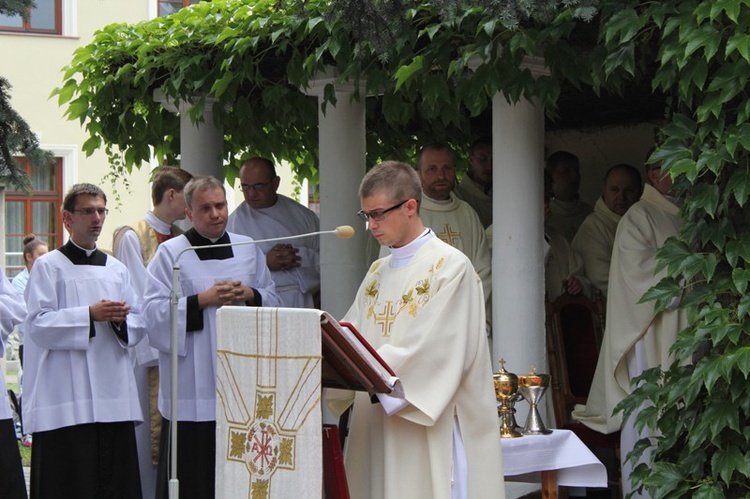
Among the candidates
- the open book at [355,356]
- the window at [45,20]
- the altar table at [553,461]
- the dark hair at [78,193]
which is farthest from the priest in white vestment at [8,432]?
the window at [45,20]

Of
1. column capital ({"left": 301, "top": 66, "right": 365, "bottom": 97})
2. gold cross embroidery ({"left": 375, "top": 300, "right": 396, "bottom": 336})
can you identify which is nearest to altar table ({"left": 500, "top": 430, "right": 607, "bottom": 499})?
gold cross embroidery ({"left": 375, "top": 300, "right": 396, "bottom": 336})

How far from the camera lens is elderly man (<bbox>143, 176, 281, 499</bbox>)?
7102 mm

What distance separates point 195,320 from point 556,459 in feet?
6.77

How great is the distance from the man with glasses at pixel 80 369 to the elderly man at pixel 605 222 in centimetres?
323

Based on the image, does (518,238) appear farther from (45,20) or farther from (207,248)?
(45,20)

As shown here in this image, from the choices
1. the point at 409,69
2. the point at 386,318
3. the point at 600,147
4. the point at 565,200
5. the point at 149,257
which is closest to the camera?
the point at 386,318

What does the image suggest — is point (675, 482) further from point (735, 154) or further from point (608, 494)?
point (608, 494)

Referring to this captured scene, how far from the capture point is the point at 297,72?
8.06 m

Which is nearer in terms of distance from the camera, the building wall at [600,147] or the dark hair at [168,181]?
the dark hair at [168,181]

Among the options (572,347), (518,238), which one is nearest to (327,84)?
(518,238)

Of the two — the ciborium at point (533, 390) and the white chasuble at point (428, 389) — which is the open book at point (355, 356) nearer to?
the white chasuble at point (428, 389)

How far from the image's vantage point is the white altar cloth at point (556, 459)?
6.15 m

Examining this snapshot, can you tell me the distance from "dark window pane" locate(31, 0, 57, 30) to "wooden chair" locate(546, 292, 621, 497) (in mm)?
13969

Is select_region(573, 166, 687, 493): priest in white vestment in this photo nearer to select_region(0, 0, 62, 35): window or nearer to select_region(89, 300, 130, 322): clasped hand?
select_region(89, 300, 130, 322): clasped hand
